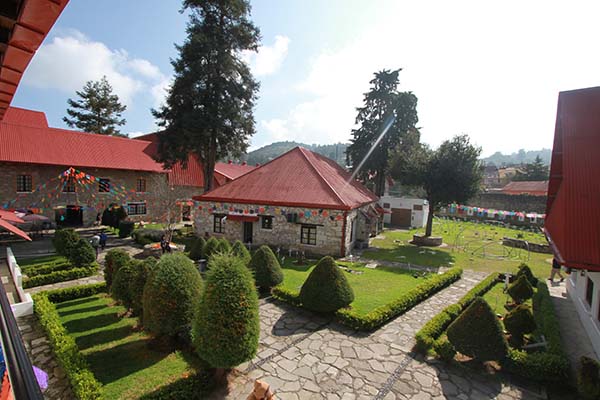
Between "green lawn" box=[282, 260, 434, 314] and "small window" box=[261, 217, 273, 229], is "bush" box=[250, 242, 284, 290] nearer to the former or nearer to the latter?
"green lawn" box=[282, 260, 434, 314]

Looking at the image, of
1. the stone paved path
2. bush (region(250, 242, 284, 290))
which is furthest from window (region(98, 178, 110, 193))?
the stone paved path

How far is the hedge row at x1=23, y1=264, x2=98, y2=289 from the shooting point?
12820 mm

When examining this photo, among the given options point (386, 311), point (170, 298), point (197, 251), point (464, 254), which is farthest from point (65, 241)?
point (464, 254)

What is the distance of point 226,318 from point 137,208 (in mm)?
29834

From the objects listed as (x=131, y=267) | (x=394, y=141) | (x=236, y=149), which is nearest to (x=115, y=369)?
(x=131, y=267)

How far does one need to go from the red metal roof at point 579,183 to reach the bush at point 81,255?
18.5m

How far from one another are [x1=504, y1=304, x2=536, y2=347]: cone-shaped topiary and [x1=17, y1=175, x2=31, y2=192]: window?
33.4m

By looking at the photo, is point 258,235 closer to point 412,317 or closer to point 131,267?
point 131,267

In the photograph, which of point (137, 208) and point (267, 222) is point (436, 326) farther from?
point (137, 208)

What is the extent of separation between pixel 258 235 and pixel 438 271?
38.0 feet

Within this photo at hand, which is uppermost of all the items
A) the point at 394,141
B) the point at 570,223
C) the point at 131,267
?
the point at 394,141

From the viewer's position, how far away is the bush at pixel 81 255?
14.3 meters

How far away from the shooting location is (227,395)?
657 centimetres

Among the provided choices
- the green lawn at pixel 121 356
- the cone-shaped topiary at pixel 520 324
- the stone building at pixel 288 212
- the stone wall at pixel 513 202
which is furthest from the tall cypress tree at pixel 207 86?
the stone wall at pixel 513 202
